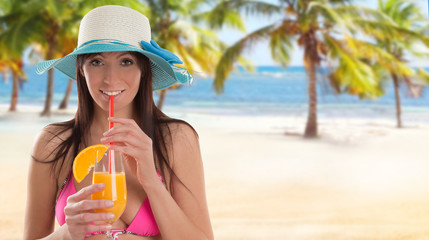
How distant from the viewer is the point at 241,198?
11.8m

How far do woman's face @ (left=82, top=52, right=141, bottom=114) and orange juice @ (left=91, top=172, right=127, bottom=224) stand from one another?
0.75ft

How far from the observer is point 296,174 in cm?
1670

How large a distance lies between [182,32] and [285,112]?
9.89 m

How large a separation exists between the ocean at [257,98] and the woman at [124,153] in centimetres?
2203

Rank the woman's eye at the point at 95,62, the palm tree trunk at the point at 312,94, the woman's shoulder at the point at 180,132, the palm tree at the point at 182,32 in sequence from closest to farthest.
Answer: the woman's eye at the point at 95,62 → the woman's shoulder at the point at 180,132 → the palm tree trunk at the point at 312,94 → the palm tree at the point at 182,32

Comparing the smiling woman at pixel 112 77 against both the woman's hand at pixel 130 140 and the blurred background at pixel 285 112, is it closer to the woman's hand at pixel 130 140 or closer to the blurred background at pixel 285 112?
the woman's hand at pixel 130 140

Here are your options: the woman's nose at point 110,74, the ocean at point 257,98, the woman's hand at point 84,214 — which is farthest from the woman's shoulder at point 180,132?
the ocean at point 257,98

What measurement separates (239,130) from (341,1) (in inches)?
312

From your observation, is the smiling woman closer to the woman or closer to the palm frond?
the woman

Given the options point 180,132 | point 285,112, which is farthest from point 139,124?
point 285,112

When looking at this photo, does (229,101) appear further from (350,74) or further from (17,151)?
(350,74)

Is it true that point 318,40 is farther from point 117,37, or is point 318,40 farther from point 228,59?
point 117,37

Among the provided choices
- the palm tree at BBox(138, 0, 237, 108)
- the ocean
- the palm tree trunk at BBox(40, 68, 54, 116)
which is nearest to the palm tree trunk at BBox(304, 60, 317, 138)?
the palm tree at BBox(138, 0, 237, 108)

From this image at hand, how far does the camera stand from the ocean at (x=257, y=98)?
24.4 meters
